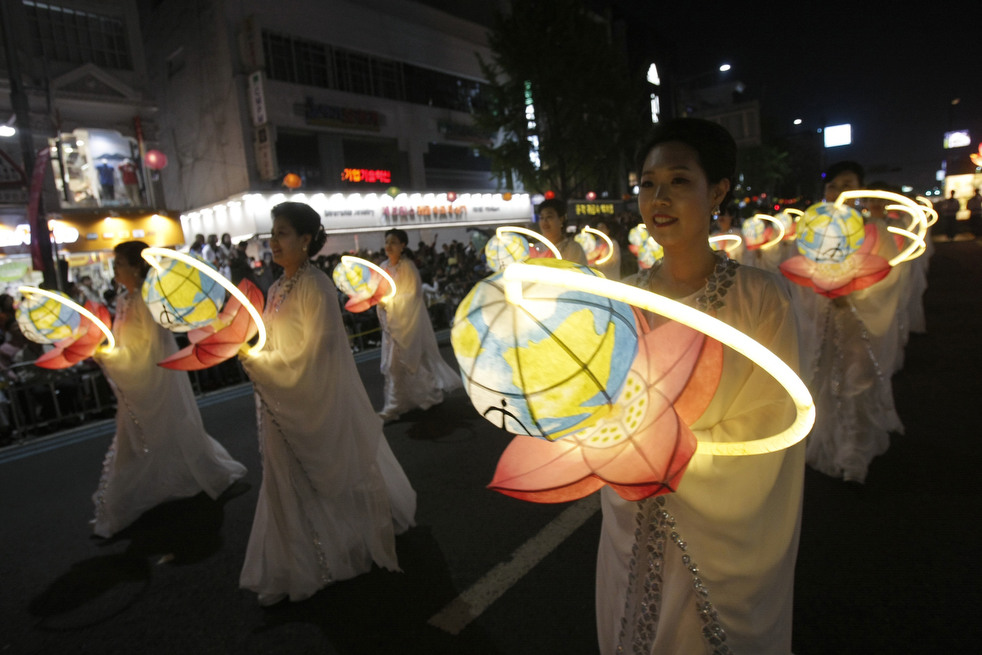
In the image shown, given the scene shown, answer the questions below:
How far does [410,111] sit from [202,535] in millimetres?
19587

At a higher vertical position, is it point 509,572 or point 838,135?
point 838,135

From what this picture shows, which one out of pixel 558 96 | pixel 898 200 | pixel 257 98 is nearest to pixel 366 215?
pixel 257 98

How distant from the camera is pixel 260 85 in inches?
632

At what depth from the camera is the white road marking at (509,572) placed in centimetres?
270

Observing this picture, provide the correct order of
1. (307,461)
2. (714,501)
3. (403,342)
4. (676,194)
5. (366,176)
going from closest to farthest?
1. (714,501)
2. (676,194)
3. (307,461)
4. (403,342)
5. (366,176)

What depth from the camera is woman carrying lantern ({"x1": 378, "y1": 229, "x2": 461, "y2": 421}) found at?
6.42m

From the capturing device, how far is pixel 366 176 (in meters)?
19.6

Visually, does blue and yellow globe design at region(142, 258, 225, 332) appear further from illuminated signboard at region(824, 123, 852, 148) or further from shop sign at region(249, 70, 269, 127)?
illuminated signboard at region(824, 123, 852, 148)

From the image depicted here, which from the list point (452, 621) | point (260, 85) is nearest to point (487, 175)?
point (260, 85)

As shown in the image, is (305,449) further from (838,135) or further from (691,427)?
(838,135)

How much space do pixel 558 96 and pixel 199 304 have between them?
54.7 ft

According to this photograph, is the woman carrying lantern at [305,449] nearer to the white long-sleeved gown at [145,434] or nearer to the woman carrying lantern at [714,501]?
the white long-sleeved gown at [145,434]

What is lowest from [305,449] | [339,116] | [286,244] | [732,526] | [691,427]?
[305,449]

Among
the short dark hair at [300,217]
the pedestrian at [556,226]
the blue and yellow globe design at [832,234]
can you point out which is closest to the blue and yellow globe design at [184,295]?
the short dark hair at [300,217]
